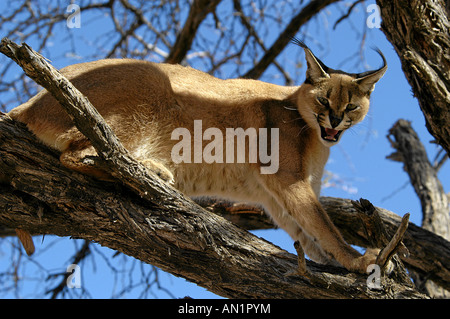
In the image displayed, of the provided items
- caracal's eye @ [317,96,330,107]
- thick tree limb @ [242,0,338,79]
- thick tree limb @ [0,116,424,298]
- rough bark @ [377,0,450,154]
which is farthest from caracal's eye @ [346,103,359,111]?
thick tree limb @ [242,0,338,79]

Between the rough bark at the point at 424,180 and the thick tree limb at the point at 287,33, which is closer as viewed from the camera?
the rough bark at the point at 424,180

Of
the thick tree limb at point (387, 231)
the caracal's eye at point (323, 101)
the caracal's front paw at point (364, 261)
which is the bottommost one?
the caracal's front paw at point (364, 261)

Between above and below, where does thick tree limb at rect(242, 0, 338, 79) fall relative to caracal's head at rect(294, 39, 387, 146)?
above

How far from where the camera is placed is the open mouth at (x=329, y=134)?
3.88 meters

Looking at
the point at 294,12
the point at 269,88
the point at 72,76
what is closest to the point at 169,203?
the point at 72,76

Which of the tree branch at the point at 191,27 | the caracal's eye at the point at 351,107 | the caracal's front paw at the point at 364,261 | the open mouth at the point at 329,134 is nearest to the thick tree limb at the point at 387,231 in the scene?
the open mouth at the point at 329,134

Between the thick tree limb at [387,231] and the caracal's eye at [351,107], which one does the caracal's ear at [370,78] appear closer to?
the caracal's eye at [351,107]

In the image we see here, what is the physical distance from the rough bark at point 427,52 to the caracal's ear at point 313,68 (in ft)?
2.00

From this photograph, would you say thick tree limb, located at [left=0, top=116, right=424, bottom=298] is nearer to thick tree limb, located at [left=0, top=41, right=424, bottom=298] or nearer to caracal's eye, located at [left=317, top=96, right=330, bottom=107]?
thick tree limb, located at [left=0, top=41, right=424, bottom=298]

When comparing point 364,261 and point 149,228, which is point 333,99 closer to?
point 364,261

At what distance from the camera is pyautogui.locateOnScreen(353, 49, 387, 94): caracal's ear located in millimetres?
3896

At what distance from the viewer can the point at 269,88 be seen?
14.3 feet

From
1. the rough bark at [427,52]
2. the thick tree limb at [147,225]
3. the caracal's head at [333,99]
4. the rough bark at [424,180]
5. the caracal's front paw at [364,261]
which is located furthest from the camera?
the rough bark at [424,180]

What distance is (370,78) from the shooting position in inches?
155
